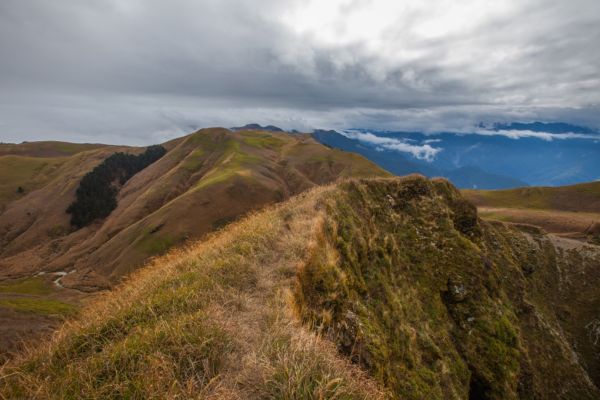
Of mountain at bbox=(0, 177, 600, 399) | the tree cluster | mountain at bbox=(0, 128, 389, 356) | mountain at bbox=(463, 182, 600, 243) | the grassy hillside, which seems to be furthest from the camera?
the tree cluster

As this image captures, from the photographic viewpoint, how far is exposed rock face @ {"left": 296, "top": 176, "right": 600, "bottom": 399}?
11.7 meters

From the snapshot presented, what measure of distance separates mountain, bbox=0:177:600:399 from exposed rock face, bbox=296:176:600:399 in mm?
98

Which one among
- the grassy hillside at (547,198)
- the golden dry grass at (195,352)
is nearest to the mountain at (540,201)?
the grassy hillside at (547,198)

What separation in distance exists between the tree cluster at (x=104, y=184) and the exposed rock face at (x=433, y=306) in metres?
139

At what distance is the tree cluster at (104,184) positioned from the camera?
433ft

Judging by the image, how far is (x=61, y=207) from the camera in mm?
138625

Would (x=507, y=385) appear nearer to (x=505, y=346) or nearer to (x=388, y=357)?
(x=505, y=346)

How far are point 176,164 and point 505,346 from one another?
152430 millimetres

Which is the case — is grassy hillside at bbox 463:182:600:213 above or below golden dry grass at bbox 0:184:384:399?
below

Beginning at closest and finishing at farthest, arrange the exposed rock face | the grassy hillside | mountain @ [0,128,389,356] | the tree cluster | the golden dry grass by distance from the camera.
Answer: the golden dry grass < the exposed rock face < mountain @ [0,128,389,356] < the grassy hillside < the tree cluster

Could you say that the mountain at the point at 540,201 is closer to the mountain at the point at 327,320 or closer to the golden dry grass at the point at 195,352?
the mountain at the point at 327,320

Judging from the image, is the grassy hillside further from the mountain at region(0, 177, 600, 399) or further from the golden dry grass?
the golden dry grass

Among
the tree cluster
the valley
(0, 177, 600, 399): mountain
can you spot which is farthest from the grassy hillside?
the tree cluster

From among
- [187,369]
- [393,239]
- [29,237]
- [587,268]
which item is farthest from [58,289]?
[587,268]
